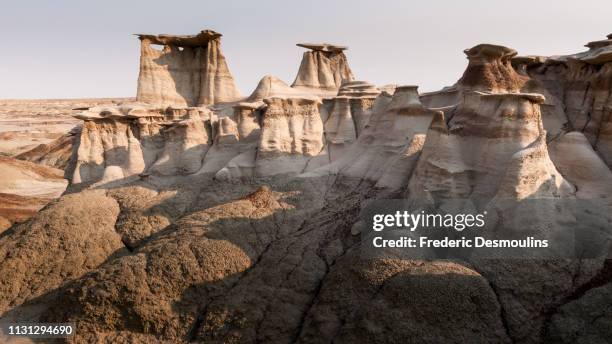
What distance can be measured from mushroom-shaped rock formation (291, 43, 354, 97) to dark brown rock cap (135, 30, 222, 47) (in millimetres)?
5295

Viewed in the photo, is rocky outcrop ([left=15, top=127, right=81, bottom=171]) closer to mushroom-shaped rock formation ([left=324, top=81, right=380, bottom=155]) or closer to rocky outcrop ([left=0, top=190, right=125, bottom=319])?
rocky outcrop ([left=0, top=190, right=125, bottom=319])

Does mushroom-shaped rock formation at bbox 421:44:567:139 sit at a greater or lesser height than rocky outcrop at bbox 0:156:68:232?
greater

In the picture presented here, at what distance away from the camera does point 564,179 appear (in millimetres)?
9648

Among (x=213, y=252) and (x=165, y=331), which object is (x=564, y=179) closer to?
(x=213, y=252)

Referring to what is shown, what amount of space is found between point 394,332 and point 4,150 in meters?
38.5

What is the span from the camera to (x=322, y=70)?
2306cm

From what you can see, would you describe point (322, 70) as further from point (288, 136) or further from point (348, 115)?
point (288, 136)

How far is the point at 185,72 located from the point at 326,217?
13.3m

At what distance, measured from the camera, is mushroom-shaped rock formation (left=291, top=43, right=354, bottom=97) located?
73.7ft

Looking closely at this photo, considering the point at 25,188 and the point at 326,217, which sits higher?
the point at 326,217

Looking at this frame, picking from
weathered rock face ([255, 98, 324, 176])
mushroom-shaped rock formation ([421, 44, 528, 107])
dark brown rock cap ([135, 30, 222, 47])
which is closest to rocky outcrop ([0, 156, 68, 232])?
dark brown rock cap ([135, 30, 222, 47])

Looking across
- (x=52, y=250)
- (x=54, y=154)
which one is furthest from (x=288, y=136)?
(x=54, y=154)

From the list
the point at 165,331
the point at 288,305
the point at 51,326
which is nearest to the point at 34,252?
the point at 51,326

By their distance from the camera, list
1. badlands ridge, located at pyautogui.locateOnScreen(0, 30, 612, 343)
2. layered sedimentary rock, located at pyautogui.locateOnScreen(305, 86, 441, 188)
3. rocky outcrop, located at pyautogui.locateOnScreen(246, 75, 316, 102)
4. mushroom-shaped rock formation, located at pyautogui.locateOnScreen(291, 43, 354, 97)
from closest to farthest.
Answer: badlands ridge, located at pyautogui.locateOnScreen(0, 30, 612, 343), layered sedimentary rock, located at pyautogui.locateOnScreen(305, 86, 441, 188), rocky outcrop, located at pyautogui.locateOnScreen(246, 75, 316, 102), mushroom-shaped rock formation, located at pyautogui.locateOnScreen(291, 43, 354, 97)
